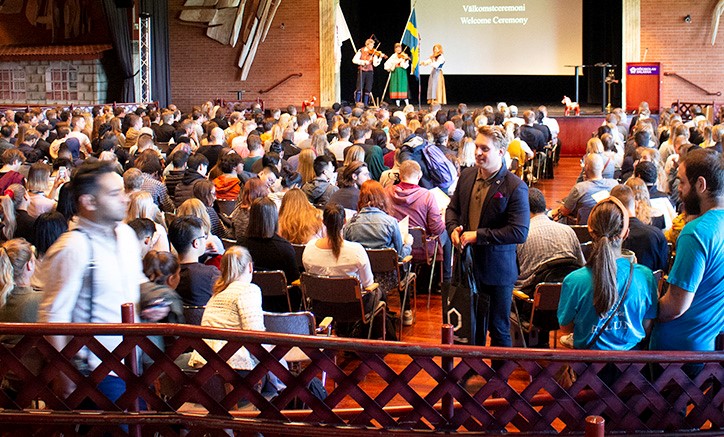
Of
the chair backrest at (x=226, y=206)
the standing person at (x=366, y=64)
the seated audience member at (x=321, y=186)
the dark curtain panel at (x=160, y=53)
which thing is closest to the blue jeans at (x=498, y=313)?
the seated audience member at (x=321, y=186)

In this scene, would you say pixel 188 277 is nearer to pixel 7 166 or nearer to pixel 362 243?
pixel 362 243

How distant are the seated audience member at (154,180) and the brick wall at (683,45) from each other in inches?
563

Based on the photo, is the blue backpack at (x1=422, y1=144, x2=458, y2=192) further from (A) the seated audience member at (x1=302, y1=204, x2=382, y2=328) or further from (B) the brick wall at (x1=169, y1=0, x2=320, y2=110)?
(B) the brick wall at (x1=169, y1=0, x2=320, y2=110)

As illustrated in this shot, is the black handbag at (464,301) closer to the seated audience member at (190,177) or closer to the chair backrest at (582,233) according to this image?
the chair backrest at (582,233)

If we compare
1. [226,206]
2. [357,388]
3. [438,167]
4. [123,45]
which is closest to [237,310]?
[357,388]

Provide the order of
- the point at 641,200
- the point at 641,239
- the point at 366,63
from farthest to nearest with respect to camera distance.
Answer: the point at 366,63
the point at 641,200
the point at 641,239

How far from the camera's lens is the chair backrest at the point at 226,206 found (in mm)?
8312

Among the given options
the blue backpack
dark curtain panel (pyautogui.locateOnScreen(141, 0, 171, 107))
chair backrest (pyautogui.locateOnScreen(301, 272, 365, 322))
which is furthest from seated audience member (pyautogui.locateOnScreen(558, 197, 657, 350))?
dark curtain panel (pyautogui.locateOnScreen(141, 0, 171, 107))

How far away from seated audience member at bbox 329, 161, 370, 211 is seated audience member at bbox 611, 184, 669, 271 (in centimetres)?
241

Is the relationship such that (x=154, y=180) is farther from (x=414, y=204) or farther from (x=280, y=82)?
(x=280, y=82)

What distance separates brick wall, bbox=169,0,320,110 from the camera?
72.3 feet

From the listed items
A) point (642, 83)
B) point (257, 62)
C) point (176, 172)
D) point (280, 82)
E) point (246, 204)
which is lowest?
point (246, 204)

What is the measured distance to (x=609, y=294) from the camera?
12.5 feet

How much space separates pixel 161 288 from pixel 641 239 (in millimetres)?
3077
